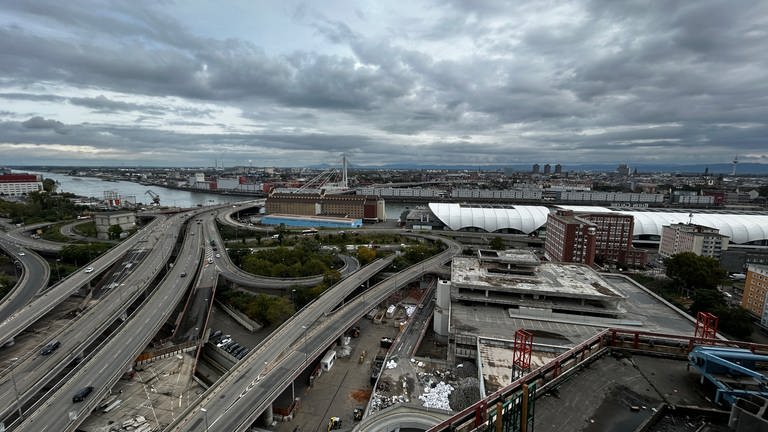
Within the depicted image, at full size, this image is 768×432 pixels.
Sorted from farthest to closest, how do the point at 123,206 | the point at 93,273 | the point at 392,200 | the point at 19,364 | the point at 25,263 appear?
1. the point at 392,200
2. the point at 123,206
3. the point at 25,263
4. the point at 93,273
5. the point at 19,364

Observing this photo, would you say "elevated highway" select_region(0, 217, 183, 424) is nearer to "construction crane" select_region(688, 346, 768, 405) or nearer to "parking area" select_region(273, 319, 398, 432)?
"parking area" select_region(273, 319, 398, 432)

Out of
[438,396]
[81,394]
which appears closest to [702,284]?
[438,396]

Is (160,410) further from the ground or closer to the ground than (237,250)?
closer to the ground

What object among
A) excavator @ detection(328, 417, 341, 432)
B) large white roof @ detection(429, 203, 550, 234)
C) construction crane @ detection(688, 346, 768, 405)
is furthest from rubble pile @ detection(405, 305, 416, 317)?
large white roof @ detection(429, 203, 550, 234)

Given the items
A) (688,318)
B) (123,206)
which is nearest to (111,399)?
(688,318)

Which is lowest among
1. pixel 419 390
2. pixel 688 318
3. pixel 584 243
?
pixel 419 390

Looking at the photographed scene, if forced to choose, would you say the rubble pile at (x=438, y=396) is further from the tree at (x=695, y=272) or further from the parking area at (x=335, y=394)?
the tree at (x=695, y=272)

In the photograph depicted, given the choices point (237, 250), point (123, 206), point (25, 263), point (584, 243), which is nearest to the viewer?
point (25, 263)

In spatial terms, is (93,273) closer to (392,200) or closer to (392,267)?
(392,267)

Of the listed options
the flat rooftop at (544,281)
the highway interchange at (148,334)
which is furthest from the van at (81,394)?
the flat rooftop at (544,281)
